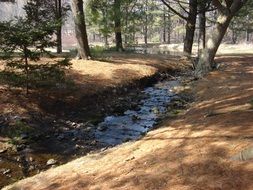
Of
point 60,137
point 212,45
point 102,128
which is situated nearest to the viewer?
point 60,137

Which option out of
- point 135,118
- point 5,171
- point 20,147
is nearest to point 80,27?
point 135,118

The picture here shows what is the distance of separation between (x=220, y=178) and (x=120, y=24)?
20.8m

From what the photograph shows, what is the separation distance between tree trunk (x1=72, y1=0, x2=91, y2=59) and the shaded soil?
3.01ft

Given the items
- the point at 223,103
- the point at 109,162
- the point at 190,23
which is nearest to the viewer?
the point at 109,162

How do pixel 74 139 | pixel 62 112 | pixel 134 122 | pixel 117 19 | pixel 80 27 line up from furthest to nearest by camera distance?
pixel 117 19 → pixel 80 27 → pixel 62 112 → pixel 134 122 → pixel 74 139

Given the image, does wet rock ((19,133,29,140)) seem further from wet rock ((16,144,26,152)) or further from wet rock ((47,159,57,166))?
wet rock ((47,159,57,166))

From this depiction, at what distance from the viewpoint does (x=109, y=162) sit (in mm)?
6992

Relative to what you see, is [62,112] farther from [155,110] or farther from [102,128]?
[155,110]

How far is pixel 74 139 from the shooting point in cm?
913

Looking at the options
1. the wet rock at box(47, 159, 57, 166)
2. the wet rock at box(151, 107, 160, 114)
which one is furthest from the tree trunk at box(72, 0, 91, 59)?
the wet rock at box(47, 159, 57, 166)

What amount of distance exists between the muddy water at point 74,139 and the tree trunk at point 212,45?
16.1 ft

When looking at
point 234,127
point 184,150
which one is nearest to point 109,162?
point 184,150

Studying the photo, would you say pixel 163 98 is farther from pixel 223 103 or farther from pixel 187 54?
pixel 187 54

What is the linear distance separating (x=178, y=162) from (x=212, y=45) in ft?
35.4
